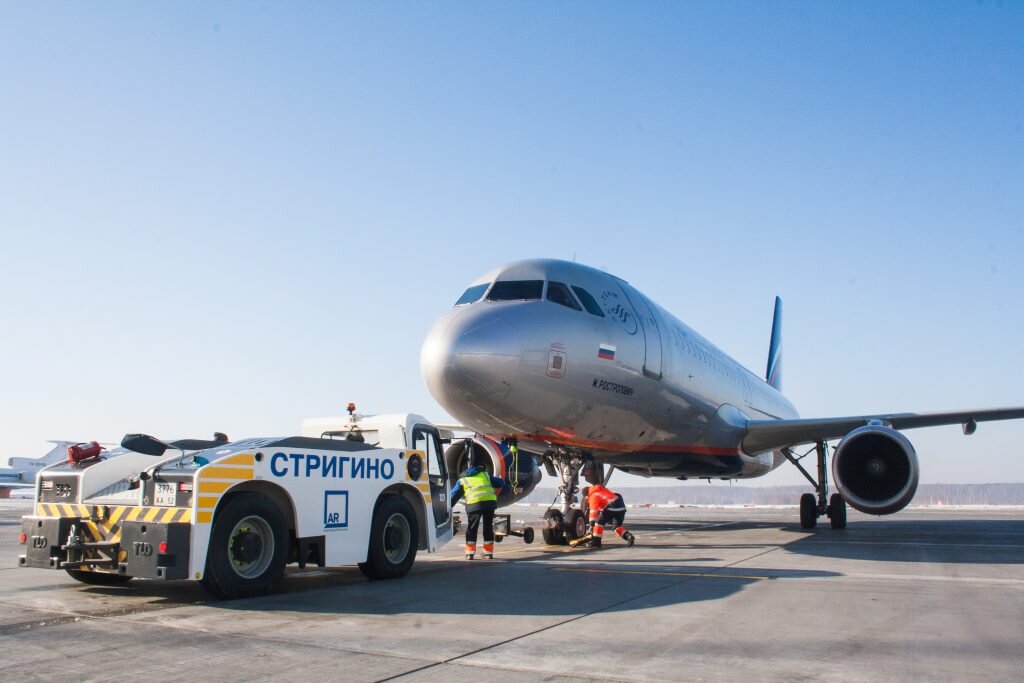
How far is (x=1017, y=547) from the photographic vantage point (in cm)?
1313

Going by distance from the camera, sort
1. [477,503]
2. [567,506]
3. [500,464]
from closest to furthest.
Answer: [477,503]
[567,506]
[500,464]

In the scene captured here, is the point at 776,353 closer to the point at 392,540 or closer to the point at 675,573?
the point at 675,573

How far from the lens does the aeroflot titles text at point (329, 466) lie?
729cm

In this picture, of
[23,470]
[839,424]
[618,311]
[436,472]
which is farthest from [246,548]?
[23,470]

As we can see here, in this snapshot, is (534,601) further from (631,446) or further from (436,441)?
(631,446)

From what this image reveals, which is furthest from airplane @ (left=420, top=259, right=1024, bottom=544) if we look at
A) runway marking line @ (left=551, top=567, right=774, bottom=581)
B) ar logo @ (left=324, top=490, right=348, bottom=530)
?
ar logo @ (left=324, top=490, right=348, bottom=530)

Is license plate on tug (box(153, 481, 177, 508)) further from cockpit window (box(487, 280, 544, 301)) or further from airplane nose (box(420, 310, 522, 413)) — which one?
cockpit window (box(487, 280, 544, 301))

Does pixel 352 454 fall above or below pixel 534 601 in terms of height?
above

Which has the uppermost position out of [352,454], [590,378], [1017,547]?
[590,378]

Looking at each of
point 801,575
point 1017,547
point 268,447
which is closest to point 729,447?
point 1017,547

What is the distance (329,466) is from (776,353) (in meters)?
26.5

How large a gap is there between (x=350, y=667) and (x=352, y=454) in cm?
383

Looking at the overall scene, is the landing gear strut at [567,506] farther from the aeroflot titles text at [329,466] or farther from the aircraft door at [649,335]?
the aeroflot titles text at [329,466]

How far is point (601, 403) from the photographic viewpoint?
11805 mm
